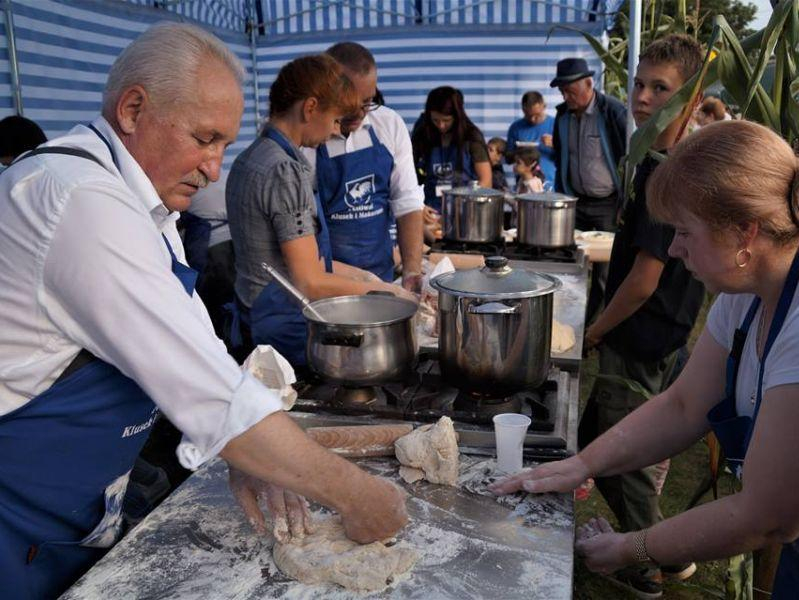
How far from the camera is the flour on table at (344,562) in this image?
4.64 ft

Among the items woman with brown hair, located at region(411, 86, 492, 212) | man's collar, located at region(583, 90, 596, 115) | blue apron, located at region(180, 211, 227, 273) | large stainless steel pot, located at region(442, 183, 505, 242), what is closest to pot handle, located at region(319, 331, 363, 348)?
large stainless steel pot, located at region(442, 183, 505, 242)

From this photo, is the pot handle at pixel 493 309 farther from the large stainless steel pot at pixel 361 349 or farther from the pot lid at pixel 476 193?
the pot lid at pixel 476 193

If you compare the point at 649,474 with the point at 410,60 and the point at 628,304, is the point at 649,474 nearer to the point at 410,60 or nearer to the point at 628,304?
the point at 628,304

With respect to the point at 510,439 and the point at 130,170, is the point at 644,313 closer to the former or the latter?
the point at 510,439

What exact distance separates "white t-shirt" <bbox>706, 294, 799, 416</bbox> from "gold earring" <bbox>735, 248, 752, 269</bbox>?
0.40 feet

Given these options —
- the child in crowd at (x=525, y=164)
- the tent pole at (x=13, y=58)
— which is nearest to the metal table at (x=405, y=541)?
the tent pole at (x=13, y=58)

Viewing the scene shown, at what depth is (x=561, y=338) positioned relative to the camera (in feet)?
9.18

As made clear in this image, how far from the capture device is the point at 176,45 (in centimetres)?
144

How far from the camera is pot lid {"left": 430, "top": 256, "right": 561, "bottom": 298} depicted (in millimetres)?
2055

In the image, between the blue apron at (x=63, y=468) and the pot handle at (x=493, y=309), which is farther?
the pot handle at (x=493, y=309)

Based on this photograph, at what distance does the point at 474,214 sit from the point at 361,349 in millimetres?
2648

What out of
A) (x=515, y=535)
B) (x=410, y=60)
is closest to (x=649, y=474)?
(x=515, y=535)

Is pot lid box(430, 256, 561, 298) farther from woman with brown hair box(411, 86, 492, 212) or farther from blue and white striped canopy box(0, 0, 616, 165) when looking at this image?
blue and white striped canopy box(0, 0, 616, 165)

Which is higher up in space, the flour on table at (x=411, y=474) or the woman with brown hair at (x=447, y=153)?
the woman with brown hair at (x=447, y=153)
